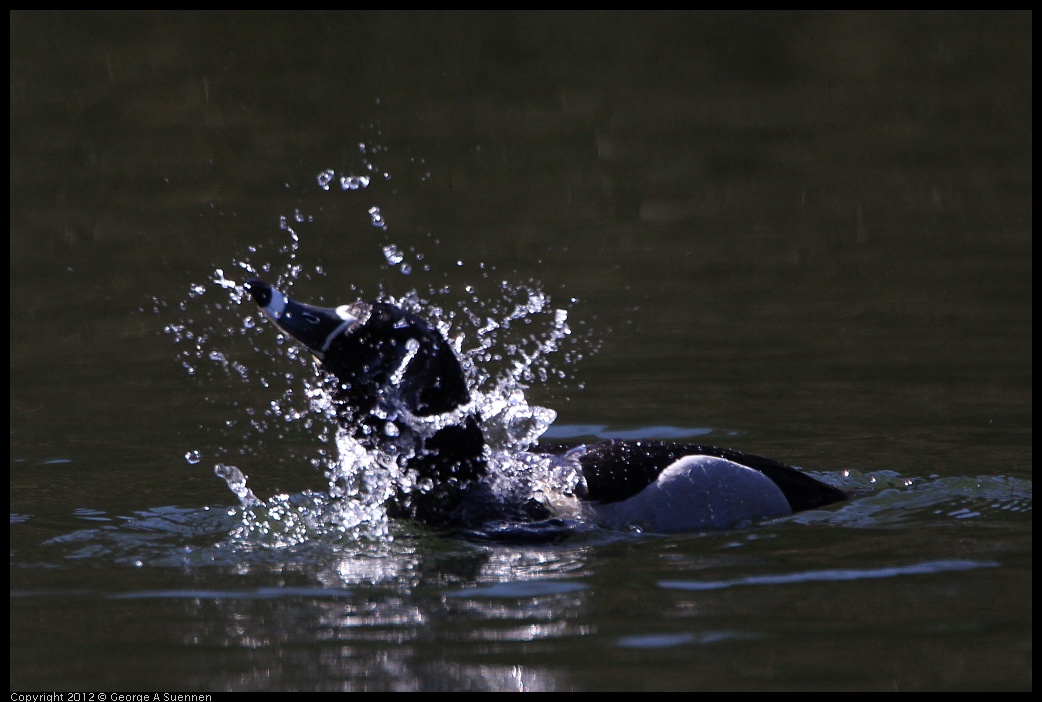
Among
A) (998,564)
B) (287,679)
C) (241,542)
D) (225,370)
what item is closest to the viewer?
(287,679)

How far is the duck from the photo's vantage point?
6.05 meters

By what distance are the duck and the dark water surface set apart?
16 cm

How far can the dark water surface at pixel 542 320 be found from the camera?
517 centimetres

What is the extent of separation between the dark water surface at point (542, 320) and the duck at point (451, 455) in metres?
0.16

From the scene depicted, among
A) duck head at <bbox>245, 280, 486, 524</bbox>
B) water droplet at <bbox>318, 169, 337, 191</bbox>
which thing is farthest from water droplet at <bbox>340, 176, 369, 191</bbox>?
duck head at <bbox>245, 280, 486, 524</bbox>

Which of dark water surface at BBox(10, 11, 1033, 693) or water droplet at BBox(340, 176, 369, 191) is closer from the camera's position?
dark water surface at BBox(10, 11, 1033, 693)

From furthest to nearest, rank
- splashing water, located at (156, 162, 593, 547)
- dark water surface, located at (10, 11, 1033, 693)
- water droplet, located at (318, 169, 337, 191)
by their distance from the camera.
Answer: water droplet, located at (318, 169, 337, 191) < splashing water, located at (156, 162, 593, 547) < dark water surface, located at (10, 11, 1033, 693)

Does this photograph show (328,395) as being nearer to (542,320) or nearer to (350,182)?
(542,320)

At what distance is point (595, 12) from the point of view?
19.9 meters

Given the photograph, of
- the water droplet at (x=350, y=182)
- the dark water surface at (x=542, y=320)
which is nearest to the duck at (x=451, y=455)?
the dark water surface at (x=542, y=320)

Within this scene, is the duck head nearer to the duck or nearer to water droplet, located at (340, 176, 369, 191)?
the duck

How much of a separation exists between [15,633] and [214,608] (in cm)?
68

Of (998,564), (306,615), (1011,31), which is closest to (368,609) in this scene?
(306,615)
